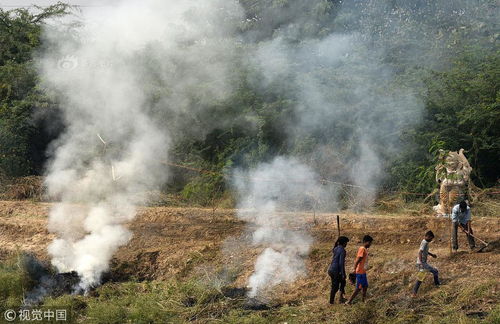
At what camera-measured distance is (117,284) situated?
9148mm

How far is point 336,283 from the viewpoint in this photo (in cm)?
745

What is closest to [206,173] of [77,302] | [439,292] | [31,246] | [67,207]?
[67,207]

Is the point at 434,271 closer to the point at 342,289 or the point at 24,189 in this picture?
the point at 342,289

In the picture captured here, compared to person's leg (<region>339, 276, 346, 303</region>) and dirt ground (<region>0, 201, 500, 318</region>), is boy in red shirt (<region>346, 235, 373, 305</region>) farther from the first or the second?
dirt ground (<region>0, 201, 500, 318</region>)

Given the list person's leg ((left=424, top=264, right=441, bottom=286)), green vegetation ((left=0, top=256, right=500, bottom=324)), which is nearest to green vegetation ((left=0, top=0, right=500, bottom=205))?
person's leg ((left=424, top=264, right=441, bottom=286))

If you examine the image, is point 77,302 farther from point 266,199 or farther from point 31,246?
point 266,199

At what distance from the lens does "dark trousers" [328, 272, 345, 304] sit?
7379 millimetres

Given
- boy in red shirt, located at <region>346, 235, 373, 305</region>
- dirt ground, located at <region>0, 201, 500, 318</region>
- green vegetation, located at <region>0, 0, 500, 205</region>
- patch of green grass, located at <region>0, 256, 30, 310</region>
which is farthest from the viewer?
green vegetation, located at <region>0, 0, 500, 205</region>

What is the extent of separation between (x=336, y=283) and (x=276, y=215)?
11.8ft

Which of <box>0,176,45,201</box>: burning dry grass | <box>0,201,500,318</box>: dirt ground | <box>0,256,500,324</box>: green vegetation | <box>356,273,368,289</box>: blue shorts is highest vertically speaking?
<box>0,176,45,201</box>: burning dry grass

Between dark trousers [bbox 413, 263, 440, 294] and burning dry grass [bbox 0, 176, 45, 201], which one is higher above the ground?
burning dry grass [bbox 0, 176, 45, 201]

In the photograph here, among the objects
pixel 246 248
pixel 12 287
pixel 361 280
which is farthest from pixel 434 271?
pixel 12 287

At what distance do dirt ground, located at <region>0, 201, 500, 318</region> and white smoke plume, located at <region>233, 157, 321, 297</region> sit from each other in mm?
178

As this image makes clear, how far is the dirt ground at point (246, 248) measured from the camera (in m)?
7.98
